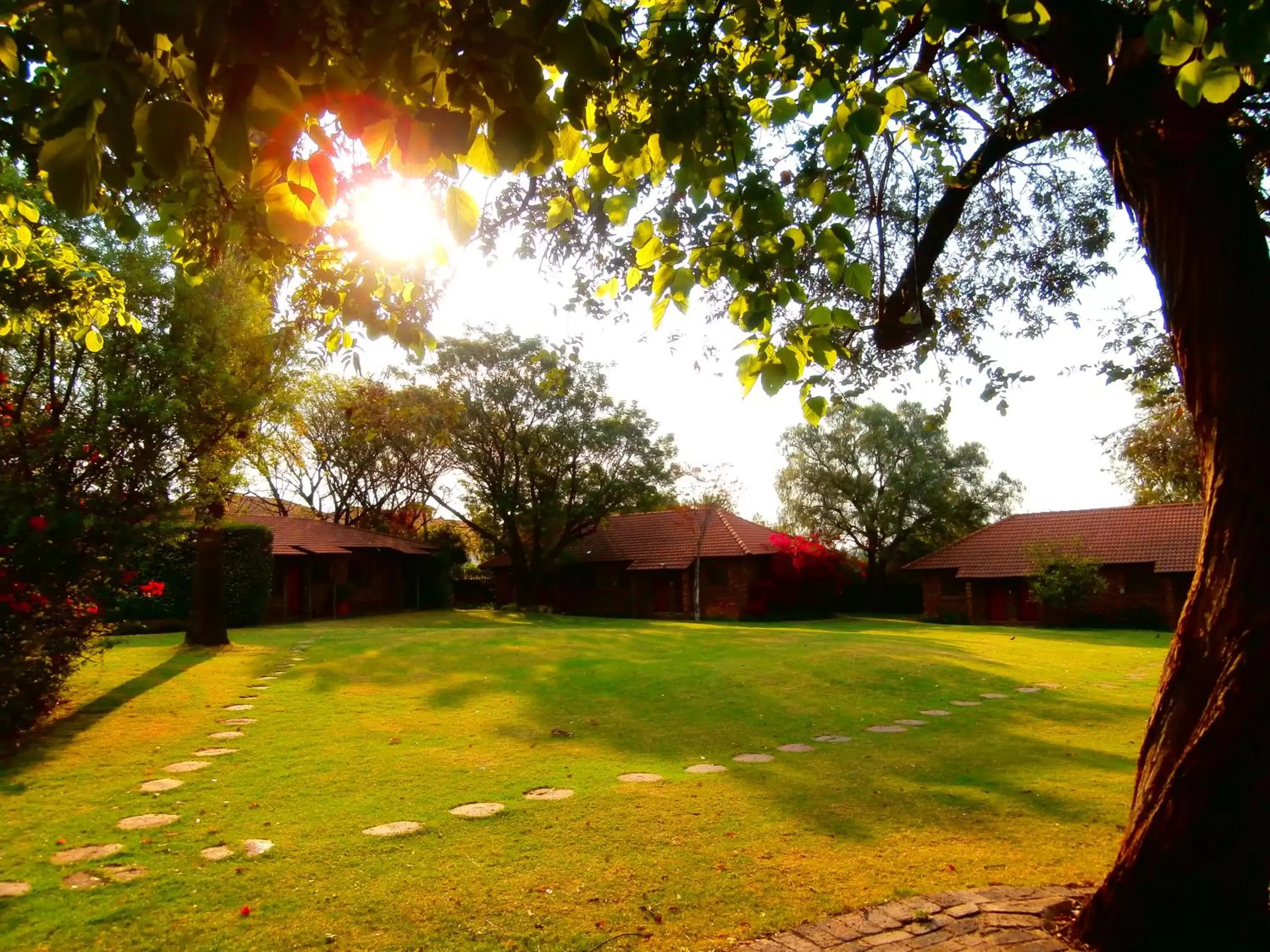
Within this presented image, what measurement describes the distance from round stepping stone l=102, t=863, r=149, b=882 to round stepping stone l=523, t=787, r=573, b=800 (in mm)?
2492

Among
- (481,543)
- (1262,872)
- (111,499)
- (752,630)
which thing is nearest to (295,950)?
(1262,872)

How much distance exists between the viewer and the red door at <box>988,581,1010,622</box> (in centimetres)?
3603

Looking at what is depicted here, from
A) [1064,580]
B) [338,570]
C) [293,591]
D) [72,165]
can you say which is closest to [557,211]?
[72,165]

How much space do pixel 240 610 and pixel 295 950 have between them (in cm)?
2492

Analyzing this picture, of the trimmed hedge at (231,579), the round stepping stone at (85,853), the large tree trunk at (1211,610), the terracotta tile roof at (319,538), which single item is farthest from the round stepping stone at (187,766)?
the terracotta tile roof at (319,538)

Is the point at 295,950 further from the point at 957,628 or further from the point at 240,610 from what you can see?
the point at 957,628

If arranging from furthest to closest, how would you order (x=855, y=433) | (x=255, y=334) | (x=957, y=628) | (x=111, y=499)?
(x=855, y=433)
(x=957, y=628)
(x=255, y=334)
(x=111, y=499)

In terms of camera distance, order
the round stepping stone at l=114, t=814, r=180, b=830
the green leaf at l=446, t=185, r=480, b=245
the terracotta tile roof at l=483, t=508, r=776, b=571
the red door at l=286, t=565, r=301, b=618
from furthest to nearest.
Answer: the terracotta tile roof at l=483, t=508, r=776, b=571 < the red door at l=286, t=565, r=301, b=618 < the round stepping stone at l=114, t=814, r=180, b=830 < the green leaf at l=446, t=185, r=480, b=245

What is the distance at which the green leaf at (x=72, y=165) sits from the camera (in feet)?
5.49

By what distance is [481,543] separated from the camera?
5034cm

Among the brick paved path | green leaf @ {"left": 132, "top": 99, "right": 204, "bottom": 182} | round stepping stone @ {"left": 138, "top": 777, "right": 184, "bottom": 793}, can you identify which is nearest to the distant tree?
the brick paved path

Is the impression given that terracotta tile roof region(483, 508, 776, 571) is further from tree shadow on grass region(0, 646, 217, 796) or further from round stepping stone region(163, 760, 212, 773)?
round stepping stone region(163, 760, 212, 773)

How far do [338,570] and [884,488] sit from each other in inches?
1159

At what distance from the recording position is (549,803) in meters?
5.83
